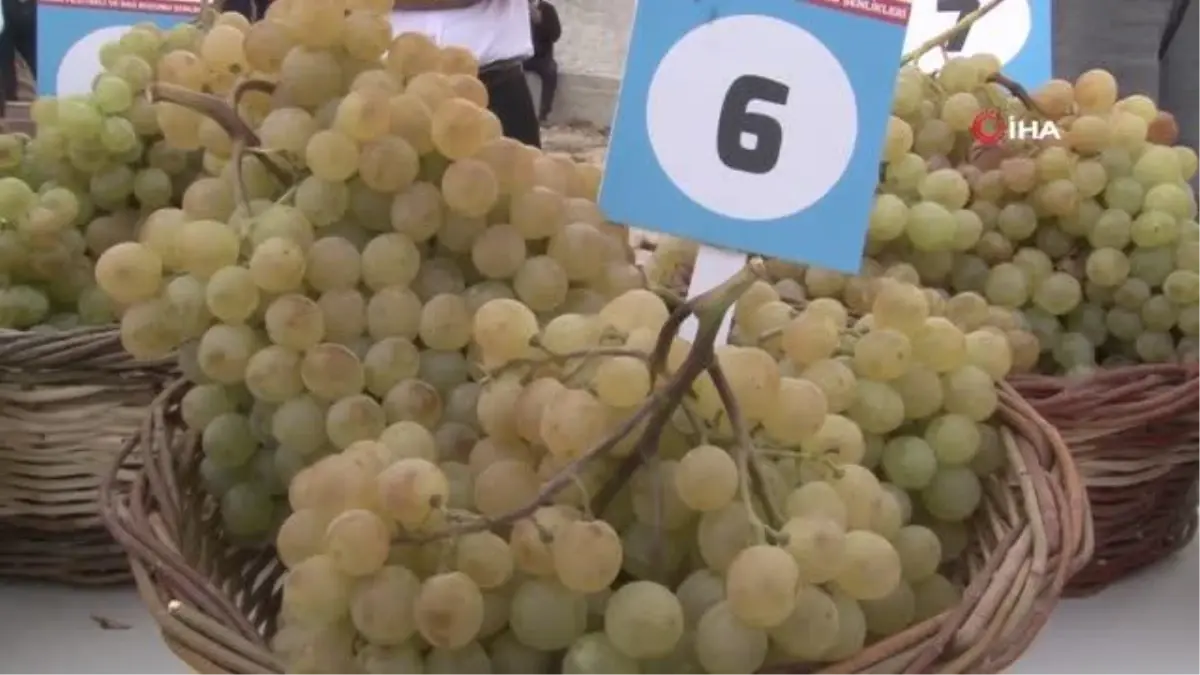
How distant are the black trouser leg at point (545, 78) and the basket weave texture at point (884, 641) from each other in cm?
360

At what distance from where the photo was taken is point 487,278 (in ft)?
2.42

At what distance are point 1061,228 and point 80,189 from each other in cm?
74

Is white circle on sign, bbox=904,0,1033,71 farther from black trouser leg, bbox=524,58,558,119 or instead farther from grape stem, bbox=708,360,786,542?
black trouser leg, bbox=524,58,558,119

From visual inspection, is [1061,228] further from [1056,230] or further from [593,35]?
[593,35]

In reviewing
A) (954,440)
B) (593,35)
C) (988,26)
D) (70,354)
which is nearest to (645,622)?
(954,440)

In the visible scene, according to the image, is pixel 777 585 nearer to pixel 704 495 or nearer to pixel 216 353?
pixel 704 495

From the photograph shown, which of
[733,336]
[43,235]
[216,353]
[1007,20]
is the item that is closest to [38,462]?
[43,235]

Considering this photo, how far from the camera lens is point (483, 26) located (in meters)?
1.90

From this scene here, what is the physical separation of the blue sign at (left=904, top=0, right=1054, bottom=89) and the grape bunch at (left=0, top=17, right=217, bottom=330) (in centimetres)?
68

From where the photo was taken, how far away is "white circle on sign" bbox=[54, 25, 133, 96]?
1.12 m

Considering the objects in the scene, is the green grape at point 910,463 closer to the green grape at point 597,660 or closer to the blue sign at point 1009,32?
the green grape at point 597,660

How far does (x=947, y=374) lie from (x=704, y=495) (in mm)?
233

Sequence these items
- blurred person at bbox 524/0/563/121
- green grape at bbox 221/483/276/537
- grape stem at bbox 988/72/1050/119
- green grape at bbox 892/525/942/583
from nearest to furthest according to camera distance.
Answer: green grape at bbox 892/525/942/583
green grape at bbox 221/483/276/537
grape stem at bbox 988/72/1050/119
blurred person at bbox 524/0/563/121

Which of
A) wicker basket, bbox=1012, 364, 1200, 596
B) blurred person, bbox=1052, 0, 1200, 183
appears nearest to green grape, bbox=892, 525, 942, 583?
wicker basket, bbox=1012, 364, 1200, 596
